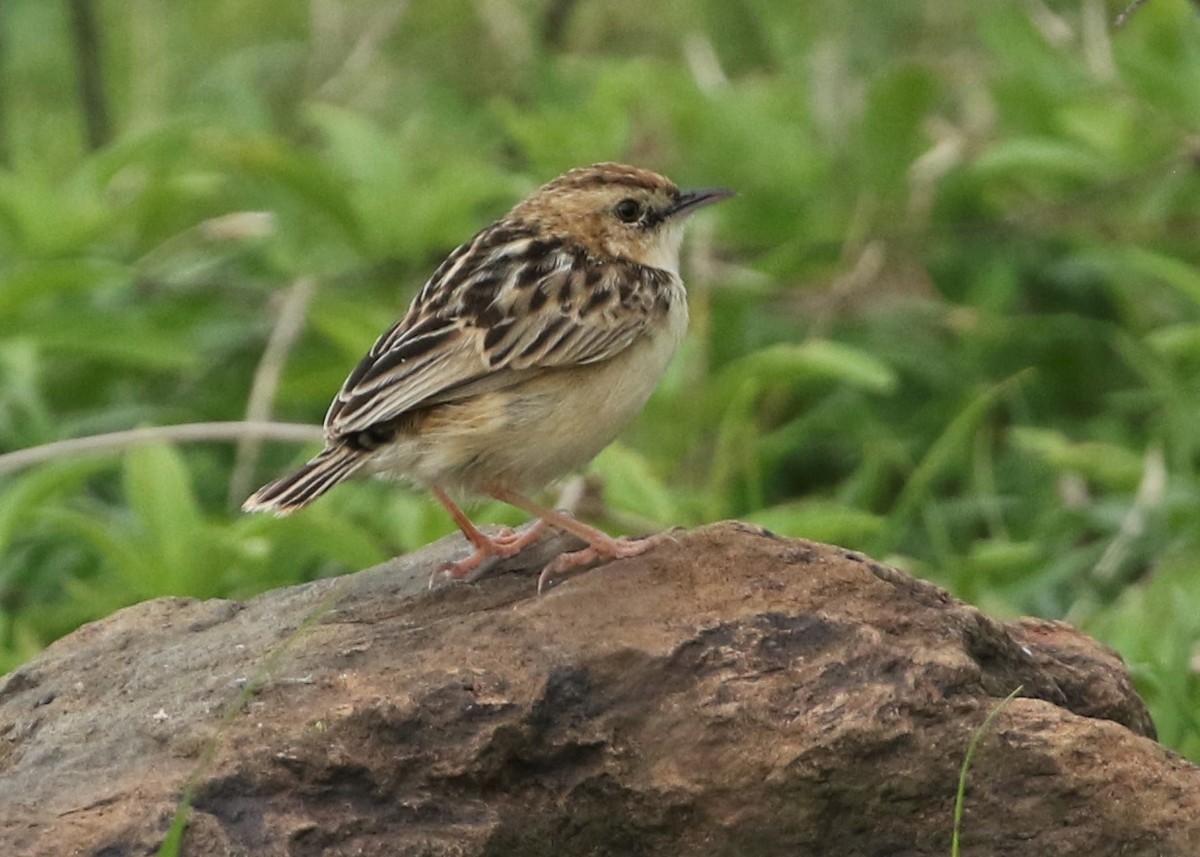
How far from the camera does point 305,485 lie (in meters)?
5.44

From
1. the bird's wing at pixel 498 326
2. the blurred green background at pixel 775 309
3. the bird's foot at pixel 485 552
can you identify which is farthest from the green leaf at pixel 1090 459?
the bird's foot at pixel 485 552

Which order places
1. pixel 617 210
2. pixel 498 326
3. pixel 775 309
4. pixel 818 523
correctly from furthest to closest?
pixel 775 309
pixel 818 523
pixel 617 210
pixel 498 326

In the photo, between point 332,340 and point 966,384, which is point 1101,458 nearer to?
point 966,384

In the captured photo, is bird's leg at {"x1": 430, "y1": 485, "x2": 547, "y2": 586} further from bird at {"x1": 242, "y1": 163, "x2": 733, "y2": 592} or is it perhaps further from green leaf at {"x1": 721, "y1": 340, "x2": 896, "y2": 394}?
green leaf at {"x1": 721, "y1": 340, "x2": 896, "y2": 394}

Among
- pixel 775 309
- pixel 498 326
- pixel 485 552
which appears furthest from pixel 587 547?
pixel 775 309

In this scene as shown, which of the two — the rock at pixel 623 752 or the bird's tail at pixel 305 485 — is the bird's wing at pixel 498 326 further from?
the rock at pixel 623 752

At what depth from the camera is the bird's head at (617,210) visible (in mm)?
6574

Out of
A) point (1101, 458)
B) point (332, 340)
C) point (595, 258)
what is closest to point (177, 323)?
point (332, 340)

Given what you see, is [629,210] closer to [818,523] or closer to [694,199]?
[694,199]

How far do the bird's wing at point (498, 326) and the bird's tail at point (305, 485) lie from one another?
0.09m

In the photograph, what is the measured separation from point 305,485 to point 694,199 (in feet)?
6.36

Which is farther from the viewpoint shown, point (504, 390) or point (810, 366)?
point (810, 366)

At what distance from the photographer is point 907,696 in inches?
181

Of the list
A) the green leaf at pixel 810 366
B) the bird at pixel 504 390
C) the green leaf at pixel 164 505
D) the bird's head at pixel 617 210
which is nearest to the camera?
the bird at pixel 504 390
